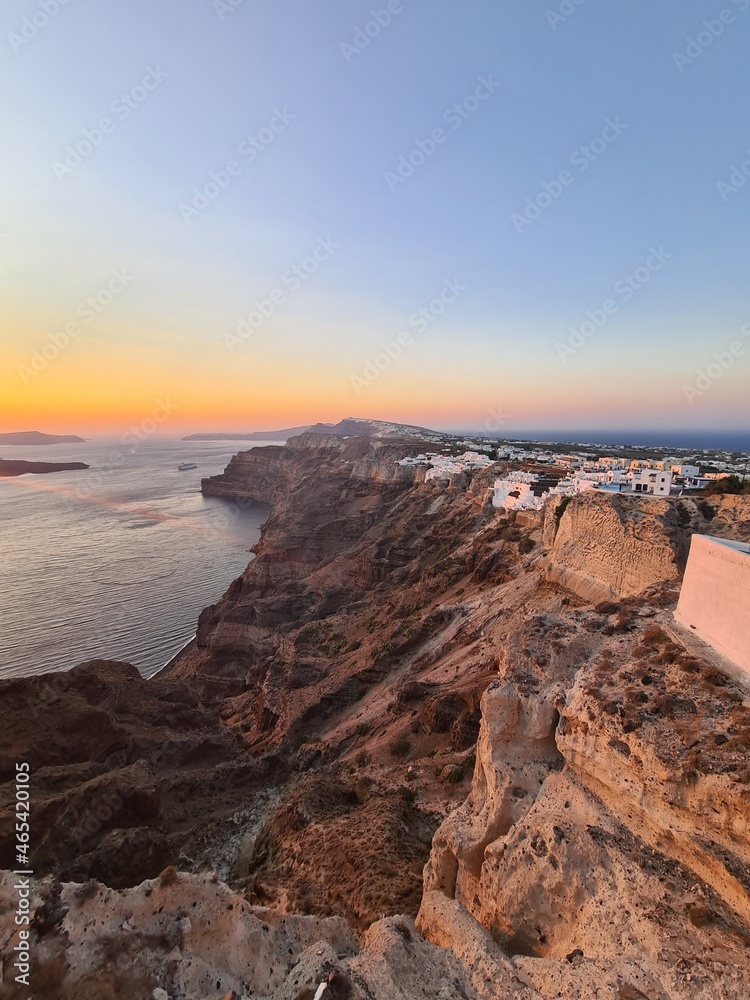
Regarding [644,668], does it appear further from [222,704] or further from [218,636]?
[218,636]

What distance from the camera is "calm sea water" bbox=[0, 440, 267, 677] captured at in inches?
1334

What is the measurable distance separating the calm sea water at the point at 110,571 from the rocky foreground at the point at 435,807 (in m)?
14.3

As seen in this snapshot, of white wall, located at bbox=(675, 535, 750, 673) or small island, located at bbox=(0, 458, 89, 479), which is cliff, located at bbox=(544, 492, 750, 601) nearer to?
white wall, located at bbox=(675, 535, 750, 673)

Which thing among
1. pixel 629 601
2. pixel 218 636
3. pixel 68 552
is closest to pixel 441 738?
pixel 629 601

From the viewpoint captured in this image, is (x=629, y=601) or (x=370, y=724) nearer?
(x=629, y=601)

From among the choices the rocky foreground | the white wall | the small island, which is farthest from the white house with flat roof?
the small island

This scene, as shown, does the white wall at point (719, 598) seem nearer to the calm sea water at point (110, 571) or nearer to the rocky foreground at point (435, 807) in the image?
the rocky foreground at point (435, 807)

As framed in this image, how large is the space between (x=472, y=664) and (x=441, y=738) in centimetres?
357

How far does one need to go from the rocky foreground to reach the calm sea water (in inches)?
563

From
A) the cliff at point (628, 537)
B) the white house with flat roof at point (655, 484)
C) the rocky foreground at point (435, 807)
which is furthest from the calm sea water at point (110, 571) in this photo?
the white house with flat roof at point (655, 484)

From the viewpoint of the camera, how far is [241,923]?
21.1 ft

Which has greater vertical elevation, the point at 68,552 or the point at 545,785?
the point at 545,785

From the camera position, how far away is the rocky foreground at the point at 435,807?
5902mm

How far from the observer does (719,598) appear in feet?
31.9
